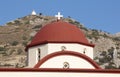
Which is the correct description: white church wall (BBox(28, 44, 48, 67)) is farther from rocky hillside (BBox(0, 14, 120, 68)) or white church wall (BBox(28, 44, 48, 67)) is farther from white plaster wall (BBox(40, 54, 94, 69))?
rocky hillside (BBox(0, 14, 120, 68))

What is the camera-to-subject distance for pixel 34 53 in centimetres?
4131

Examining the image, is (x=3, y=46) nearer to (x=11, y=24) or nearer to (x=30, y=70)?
(x=11, y=24)

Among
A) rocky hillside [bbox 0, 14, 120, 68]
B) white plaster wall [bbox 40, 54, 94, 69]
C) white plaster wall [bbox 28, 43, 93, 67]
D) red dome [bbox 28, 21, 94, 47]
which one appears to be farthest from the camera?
rocky hillside [bbox 0, 14, 120, 68]

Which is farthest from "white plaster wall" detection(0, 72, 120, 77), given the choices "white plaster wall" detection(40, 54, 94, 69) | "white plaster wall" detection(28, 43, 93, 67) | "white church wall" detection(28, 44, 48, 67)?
"white church wall" detection(28, 44, 48, 67)

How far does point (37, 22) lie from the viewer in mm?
145750

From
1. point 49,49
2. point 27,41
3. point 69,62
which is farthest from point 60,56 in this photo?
point 27,41

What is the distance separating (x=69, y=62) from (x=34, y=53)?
3.66 metres

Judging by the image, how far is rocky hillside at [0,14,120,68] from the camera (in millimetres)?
100875

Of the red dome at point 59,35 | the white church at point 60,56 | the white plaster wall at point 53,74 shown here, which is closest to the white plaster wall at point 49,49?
the white church at point 60,56

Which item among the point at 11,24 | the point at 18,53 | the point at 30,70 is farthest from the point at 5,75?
the point at 11,24

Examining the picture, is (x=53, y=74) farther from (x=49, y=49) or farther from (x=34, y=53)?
(x=34, y=53)

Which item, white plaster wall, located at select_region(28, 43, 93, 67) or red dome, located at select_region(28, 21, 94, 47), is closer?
white plaster wall, located at select_region(28, 43, 93, 67)

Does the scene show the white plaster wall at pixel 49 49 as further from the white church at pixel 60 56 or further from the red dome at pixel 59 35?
the red dome at pixel 59 35

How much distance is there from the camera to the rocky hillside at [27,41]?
101m
